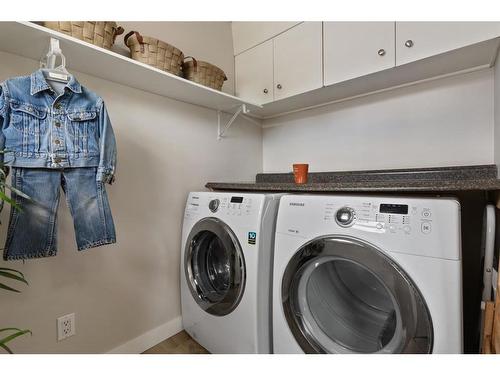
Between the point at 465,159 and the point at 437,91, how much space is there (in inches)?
17.2

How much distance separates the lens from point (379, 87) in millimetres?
1618

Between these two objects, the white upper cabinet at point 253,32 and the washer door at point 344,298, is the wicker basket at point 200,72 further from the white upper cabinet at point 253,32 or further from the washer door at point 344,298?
the washer door at point 344,298

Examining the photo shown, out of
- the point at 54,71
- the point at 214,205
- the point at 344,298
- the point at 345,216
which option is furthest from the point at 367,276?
the point at 54,71

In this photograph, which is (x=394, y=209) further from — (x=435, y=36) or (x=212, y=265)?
(x=212, y=265)

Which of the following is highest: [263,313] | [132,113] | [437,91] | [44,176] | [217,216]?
[437,91]

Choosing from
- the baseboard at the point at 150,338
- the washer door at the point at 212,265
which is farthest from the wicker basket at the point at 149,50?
the baseboard at the point at 150,338

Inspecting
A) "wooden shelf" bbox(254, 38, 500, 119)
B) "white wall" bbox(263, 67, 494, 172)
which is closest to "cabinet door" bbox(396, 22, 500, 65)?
"wooden shelf" bbox(254, 38, 500, 119)

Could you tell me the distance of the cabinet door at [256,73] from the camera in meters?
1.83

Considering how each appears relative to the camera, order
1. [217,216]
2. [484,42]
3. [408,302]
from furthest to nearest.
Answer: [217,216], [484,42], [408,302]

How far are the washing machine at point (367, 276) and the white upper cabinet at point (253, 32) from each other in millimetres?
1307

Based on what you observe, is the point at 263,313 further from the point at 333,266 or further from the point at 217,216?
the point at 217,216

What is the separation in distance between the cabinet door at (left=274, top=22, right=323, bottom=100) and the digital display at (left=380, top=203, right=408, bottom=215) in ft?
3.21
